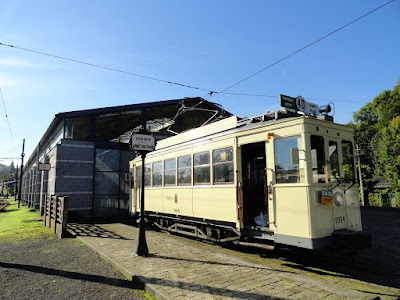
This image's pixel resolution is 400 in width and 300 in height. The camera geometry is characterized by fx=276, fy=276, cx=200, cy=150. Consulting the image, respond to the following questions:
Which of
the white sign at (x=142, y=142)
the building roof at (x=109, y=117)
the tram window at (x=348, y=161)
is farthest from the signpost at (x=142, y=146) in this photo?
the building roof at (x=109, y=117)

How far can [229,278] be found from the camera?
4750 millimetres

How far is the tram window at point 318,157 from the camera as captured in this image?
5695mm

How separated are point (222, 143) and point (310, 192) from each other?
2.60m

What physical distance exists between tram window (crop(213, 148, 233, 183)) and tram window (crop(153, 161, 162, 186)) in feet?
10.9

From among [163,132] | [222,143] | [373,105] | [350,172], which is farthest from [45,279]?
[373,105]

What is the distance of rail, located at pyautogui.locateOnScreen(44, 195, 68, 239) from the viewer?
956cm

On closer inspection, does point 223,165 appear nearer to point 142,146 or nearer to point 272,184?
point 272,184

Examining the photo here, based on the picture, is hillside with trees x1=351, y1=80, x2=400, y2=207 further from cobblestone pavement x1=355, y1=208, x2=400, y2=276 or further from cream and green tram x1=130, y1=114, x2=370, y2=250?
cream and green tram x1=130, y1=114, x2=370, y2=250

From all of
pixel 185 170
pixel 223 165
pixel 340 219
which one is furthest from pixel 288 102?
pixel 185 170

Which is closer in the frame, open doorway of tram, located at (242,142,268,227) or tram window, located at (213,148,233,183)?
open doorway of tram, located at (242,142,268,227)

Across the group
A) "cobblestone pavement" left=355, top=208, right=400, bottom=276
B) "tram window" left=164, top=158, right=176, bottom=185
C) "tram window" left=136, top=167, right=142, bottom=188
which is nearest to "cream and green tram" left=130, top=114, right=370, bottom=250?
"tram window" left=164, top=158, right=176, bottom=185

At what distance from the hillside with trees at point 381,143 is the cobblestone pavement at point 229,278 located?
2455 centimetres

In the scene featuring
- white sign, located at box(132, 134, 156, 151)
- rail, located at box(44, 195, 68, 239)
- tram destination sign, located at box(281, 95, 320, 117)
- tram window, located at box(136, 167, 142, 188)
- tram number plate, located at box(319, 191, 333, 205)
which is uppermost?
tram destination sign, located at box(281, 95, 320, 117)

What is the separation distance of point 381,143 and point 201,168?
25.3 meters
